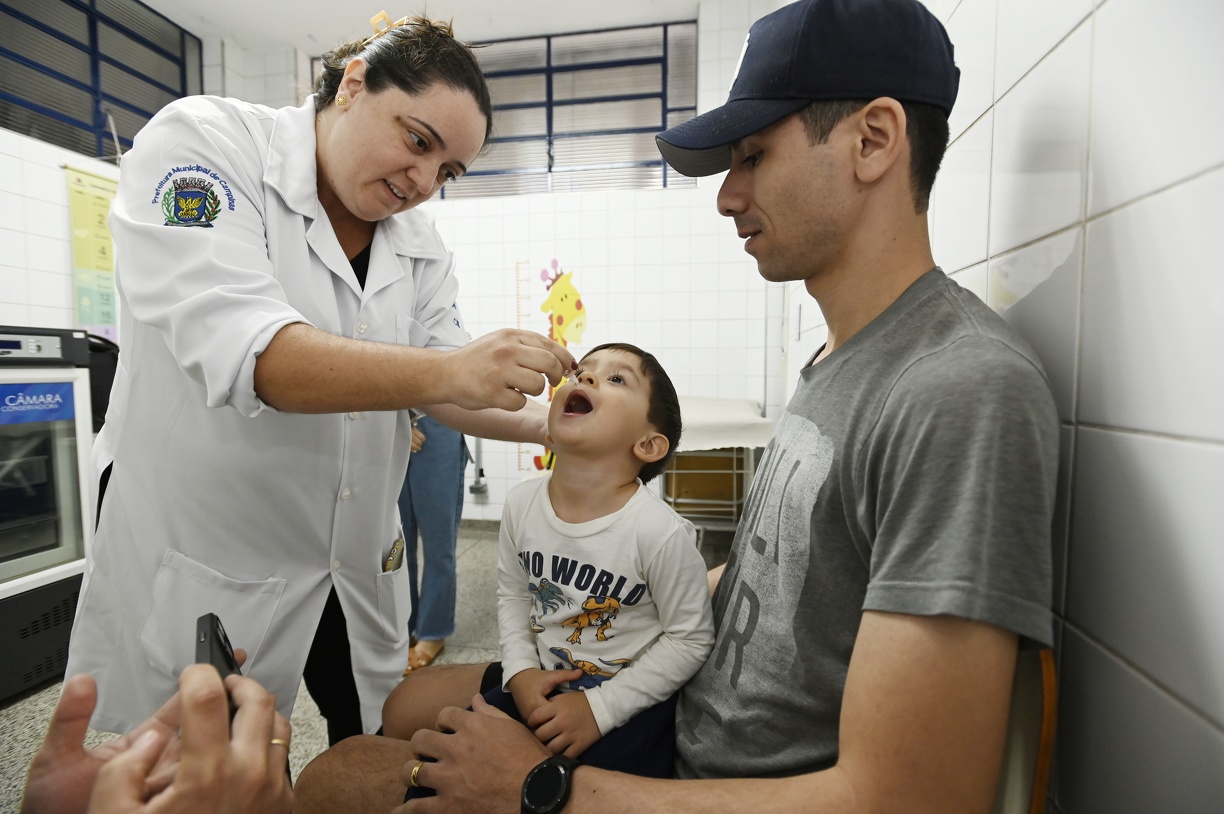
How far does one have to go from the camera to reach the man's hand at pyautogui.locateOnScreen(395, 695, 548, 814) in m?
0.83

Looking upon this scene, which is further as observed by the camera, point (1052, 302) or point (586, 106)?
point (586, 106)

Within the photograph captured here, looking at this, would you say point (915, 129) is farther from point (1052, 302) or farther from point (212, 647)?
point (212, 647)

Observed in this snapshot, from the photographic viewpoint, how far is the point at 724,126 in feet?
2.90

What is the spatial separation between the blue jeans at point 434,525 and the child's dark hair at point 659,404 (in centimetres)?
159

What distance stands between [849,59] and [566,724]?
103cm

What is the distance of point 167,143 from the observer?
3.53ft

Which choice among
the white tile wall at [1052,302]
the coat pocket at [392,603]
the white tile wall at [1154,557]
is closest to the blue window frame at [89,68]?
the coat pocket at [392,603]

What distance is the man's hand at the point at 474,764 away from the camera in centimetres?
83

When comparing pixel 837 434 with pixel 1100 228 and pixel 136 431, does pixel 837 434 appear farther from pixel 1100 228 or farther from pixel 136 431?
pixel 136 431

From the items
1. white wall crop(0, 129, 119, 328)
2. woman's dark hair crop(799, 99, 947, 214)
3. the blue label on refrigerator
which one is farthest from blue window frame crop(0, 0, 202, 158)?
woman's dark hair crop(799, 99, 947, 214)

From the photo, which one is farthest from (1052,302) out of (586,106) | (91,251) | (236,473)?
(91,251)

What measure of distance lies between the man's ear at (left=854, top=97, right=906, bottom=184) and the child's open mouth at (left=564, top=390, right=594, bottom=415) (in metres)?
0.65

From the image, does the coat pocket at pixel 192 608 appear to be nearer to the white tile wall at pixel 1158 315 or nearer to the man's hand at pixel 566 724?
the man's hand at pixel 566 724

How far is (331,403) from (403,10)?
4796mm
